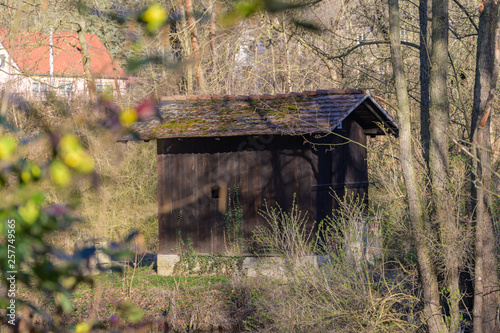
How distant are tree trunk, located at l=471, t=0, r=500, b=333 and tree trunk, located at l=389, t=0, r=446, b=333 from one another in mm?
513

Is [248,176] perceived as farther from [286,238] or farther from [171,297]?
[171,297]

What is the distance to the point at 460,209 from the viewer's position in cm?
734

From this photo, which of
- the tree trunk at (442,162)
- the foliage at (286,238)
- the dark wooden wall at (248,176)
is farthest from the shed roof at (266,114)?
the tree trunk at (442,162)

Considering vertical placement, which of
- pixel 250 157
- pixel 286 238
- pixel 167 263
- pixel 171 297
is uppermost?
pixel 250 157

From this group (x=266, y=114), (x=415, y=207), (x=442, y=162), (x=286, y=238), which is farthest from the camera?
(x=266, y=114)

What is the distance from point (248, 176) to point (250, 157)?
43 centimetres

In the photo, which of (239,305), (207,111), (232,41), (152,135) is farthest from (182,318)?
(232,41)

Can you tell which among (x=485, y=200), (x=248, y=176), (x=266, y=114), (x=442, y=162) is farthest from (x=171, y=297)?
(x=485, y=200)

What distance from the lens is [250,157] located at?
11.7m

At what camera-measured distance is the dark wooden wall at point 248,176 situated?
11227mm

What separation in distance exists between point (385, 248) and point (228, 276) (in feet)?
15.4

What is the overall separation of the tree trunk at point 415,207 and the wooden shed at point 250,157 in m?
2.80

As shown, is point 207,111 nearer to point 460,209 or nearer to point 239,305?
point 239,305

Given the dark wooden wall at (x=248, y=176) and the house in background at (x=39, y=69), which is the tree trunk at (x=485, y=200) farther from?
the house in background at (x=39, y=69)
